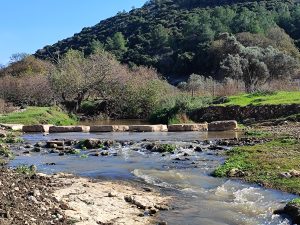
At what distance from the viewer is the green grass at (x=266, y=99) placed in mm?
44256

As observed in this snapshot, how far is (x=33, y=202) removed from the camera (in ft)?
42.9

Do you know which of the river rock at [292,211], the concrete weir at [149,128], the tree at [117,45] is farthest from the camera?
the tree at [117,45]

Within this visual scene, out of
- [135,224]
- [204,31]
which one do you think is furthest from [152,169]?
[204,31]

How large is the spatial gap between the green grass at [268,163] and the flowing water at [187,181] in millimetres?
615

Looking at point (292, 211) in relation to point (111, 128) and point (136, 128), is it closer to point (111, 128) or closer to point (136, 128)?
point (136, 128)

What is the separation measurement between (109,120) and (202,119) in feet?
43.2

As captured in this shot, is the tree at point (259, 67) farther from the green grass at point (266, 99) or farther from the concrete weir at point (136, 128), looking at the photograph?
the concrete weir at point (136, 128)

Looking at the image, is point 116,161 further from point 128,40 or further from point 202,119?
point 128,40

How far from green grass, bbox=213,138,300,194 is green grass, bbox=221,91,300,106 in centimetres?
1771

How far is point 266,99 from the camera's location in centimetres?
4700

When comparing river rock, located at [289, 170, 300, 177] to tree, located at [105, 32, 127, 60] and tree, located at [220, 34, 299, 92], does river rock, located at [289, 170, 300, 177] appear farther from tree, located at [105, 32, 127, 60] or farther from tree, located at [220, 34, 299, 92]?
tree, located at [105, 32, 127, 60]

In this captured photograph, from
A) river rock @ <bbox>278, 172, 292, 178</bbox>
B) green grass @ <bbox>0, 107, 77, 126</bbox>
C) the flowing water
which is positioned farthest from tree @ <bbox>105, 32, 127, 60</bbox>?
river rock @ <bbox>278, 172, 292, 178</bbox>

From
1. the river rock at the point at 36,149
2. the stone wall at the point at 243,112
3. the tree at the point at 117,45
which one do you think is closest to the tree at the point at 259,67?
the stone wall at the point at 243,112

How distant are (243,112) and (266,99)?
2751 mm
